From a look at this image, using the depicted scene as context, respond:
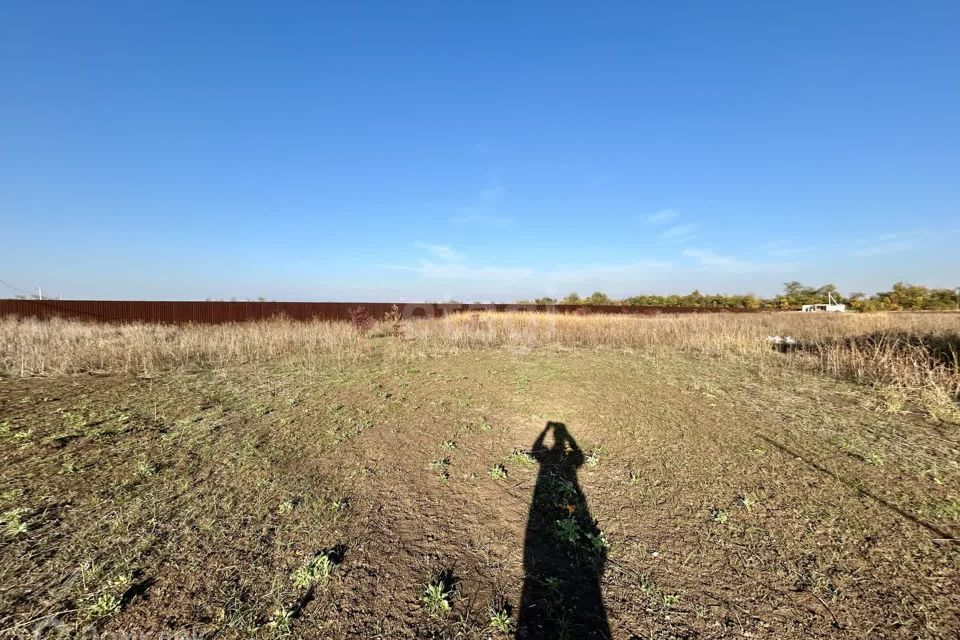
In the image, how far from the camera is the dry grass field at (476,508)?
1.97 m

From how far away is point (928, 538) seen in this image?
254 centimetres

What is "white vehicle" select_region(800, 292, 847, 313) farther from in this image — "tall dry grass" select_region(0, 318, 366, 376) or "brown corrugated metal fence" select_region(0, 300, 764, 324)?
"tall dry grass" select_region(0, 318, 366, 376)

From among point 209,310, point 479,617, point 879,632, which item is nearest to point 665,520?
point 879,632

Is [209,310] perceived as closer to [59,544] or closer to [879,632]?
[59,544]

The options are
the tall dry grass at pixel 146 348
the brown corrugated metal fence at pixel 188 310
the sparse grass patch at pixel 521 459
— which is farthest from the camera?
the brown corrugated metal fence at pixel 188 310

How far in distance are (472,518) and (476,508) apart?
138mm

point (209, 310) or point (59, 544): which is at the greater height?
point (209, 310)

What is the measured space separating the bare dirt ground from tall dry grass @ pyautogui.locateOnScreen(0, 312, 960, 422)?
70.4 inches

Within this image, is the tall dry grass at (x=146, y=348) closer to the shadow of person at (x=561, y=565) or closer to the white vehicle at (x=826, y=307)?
the shadow of person at (x=561, y=565)

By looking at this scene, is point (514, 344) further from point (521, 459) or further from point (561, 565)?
point (561, 565)

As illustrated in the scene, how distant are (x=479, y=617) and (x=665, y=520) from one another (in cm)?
169

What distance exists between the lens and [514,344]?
38.6ft

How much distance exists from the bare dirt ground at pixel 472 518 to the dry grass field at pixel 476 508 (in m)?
0.02

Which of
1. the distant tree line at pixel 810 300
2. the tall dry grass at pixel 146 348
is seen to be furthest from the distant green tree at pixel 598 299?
the tall dry grass at pixel 146 348
